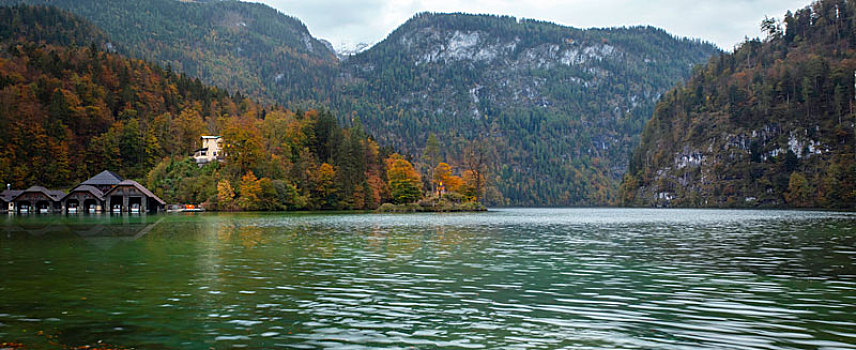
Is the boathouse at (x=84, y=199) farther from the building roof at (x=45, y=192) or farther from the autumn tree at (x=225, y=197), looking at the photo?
the autumn tree at (x=225, y=197)

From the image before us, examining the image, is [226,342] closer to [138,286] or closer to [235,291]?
[235,291]

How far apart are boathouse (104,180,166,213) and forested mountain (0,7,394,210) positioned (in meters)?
9.67

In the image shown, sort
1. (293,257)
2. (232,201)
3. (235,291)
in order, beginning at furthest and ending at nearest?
(232,201)
(293,257)
(235,291)

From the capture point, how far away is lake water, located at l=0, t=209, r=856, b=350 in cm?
1313

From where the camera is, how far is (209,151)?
14900 centimetres

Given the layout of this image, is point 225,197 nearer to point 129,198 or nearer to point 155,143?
→ point 129,198

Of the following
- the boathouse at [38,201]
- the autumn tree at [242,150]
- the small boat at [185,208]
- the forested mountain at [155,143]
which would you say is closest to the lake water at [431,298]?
the small boat at [185,208]

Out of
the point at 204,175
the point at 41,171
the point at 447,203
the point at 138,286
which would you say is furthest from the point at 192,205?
the point at 138,286

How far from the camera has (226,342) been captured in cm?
1271

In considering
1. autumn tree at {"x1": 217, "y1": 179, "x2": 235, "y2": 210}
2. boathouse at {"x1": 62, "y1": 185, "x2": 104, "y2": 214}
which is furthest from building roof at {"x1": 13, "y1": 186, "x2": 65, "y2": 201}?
autumn tree at {"x1": 217, "y1": 179, "x2": 235, "y2": 210}

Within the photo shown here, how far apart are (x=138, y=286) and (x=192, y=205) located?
11965 centimetres

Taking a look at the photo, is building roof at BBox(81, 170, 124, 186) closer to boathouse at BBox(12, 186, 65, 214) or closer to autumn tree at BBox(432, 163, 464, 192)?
boathouse at BBox(12, 186, 65, 214)

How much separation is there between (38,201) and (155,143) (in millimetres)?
37463

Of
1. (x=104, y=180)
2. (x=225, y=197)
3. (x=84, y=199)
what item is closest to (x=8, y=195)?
(x=84, y=199)
